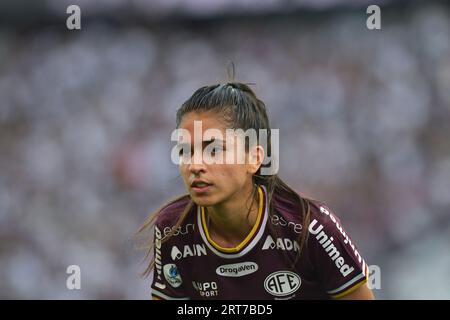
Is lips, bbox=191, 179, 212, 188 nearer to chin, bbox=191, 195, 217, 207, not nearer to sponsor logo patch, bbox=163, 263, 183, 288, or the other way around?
chin, bbox=191, 195, 217, 207

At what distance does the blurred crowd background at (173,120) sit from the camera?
5.71 metres

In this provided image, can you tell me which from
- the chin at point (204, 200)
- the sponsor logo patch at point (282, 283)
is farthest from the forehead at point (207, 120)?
the sponsor logo patch at point (282, 283)

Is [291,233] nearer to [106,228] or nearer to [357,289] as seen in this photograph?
[357,289]

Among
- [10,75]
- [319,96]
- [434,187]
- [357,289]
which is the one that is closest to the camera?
[357,289]

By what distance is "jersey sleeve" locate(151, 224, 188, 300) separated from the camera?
120 inches

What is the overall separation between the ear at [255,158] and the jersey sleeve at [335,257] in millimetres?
339

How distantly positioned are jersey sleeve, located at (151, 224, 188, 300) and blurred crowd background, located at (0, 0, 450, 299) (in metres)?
2.35

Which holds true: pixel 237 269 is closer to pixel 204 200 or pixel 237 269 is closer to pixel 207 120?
pixel 204 200

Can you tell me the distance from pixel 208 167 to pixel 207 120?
0.67 feet

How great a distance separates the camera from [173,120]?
20.5 feet

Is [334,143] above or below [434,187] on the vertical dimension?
above

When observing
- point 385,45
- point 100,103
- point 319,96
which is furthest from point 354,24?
point 100,103

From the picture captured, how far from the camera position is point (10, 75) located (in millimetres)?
6680

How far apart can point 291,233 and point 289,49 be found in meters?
3.95
